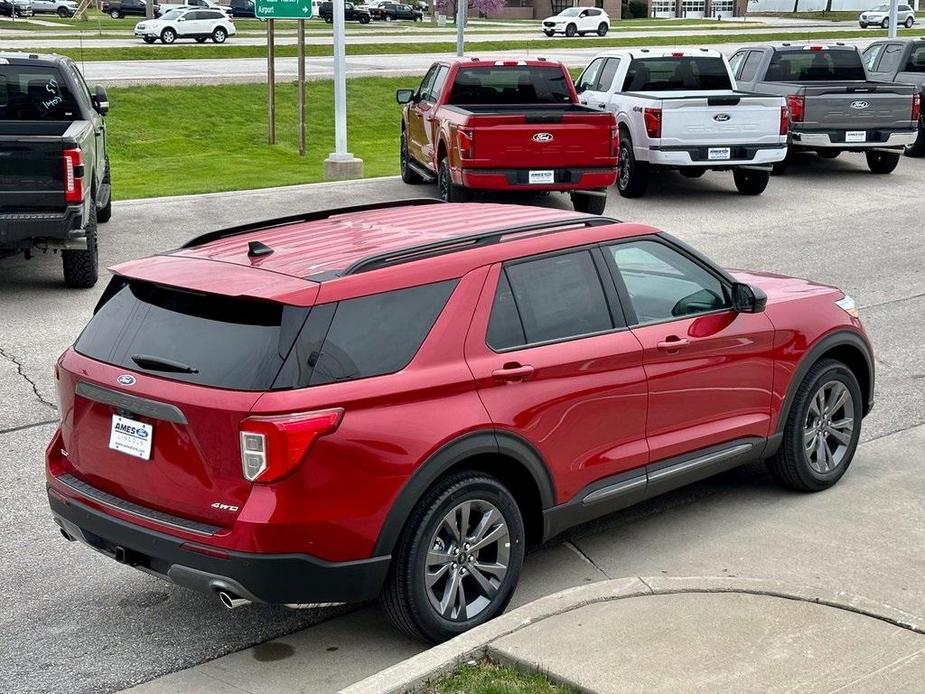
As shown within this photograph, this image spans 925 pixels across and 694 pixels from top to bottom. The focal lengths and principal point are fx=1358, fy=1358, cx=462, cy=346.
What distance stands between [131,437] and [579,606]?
1887 mm

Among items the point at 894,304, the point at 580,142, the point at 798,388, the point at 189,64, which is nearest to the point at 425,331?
the point at 798,388

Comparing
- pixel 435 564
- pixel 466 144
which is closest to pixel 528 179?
pixel 466 144

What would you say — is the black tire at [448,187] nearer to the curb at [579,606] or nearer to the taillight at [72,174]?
the taillight at [72,174]

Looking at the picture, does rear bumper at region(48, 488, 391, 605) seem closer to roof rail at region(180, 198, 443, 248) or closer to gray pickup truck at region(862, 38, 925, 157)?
roof rail at region(180, 198, 443, 248)

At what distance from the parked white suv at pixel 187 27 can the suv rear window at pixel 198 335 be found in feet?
A: 171

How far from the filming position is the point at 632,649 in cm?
504

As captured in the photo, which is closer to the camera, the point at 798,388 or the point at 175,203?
the point at 798,388

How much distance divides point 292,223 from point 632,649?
273 cm

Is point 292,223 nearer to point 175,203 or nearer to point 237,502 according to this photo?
point 237,502

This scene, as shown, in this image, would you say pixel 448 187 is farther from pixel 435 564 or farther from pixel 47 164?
pixel 435 564

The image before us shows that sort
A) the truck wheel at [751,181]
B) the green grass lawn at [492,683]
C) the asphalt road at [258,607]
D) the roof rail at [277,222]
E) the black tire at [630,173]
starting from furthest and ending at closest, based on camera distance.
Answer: the truck wheel at [751,181]
the black tire at [630,173]
the roof rail at [277,222]
the asphalt road at [258,607]
the green grass lawn at [492,683]

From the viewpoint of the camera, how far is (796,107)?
19.1m

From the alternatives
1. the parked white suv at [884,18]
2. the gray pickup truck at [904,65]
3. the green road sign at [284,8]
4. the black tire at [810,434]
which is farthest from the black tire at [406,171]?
the parked white suv at [884,18]

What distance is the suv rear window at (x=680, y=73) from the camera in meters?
18.9
